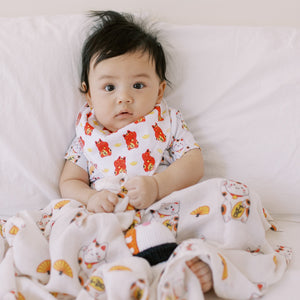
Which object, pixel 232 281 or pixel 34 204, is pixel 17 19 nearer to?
pixel 34 204

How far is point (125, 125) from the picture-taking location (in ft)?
3.85

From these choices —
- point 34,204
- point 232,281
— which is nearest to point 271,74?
point 232,281

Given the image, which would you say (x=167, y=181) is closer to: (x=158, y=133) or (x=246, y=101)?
(x=158, y=133)

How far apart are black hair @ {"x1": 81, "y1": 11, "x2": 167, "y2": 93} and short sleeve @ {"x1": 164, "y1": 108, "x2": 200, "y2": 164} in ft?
0.44

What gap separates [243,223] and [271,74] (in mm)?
509

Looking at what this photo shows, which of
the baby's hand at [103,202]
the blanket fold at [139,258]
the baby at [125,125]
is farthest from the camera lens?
the baby at [125,125]

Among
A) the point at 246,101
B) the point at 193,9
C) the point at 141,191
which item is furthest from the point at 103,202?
the point at 193,9

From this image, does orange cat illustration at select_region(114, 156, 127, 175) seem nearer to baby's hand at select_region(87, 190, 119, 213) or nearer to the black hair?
baby's hand at select_region(87, 190, 119, 213)

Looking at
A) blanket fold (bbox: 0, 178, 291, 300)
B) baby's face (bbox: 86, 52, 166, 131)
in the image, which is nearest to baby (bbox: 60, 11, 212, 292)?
baby's face (bbox: 86, 52, 166, 131)

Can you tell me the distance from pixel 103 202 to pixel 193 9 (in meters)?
0.75

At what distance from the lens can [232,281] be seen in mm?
813

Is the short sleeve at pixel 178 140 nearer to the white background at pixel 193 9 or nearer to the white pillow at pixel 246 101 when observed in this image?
the white pillow at pixel 246 101

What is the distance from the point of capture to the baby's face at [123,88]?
1.14m

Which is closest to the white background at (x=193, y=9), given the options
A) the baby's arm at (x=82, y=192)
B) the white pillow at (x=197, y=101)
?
the white pillow at (x=197, y=101)
